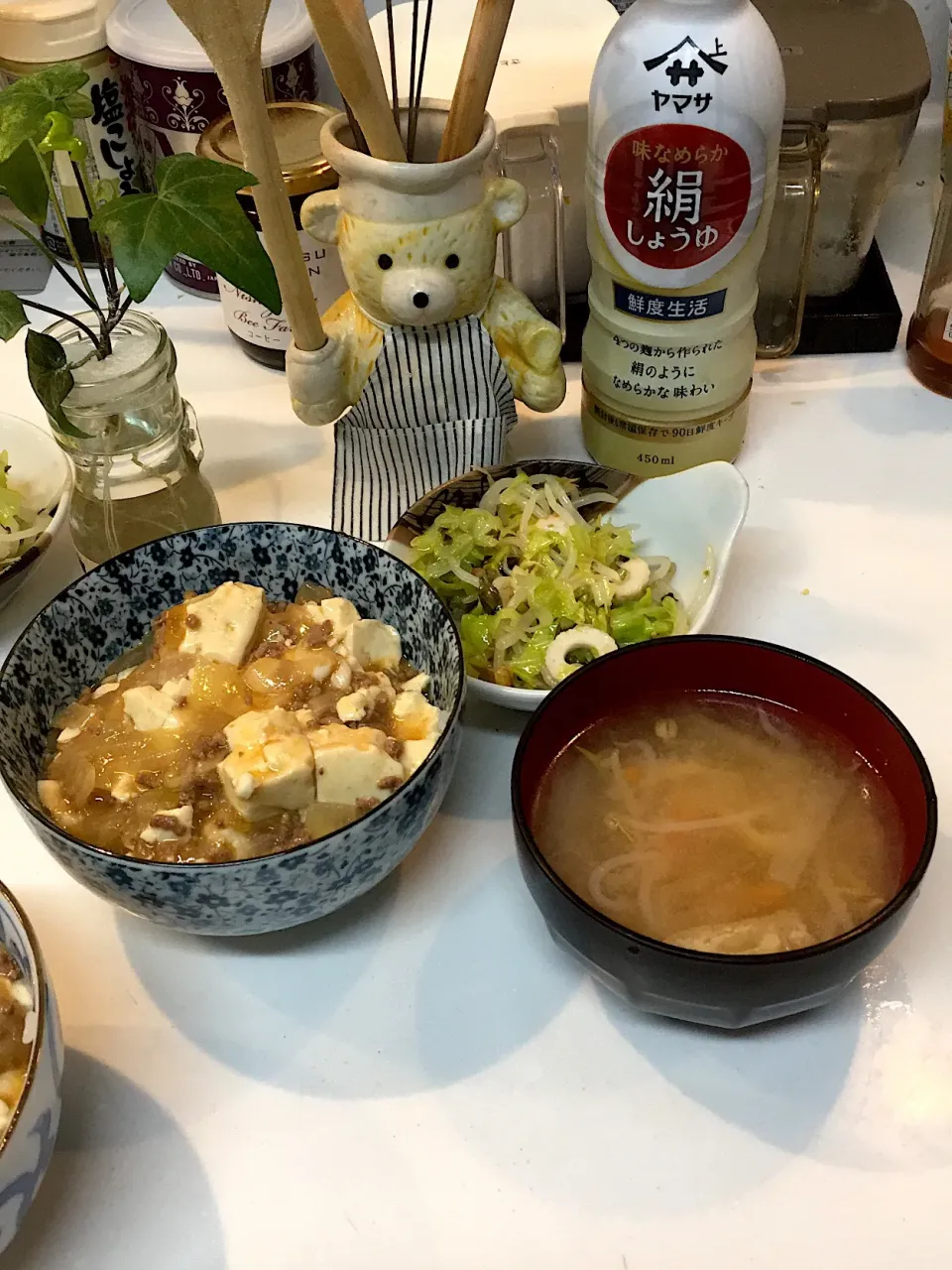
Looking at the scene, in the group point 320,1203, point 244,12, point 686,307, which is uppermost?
point 244,12

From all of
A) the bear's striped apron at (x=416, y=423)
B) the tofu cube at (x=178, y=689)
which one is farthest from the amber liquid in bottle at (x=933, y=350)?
the tofu cube at (x=178, y=689)

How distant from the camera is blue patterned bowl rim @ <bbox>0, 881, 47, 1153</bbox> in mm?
528

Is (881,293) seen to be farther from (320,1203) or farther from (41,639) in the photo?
(320,1203)

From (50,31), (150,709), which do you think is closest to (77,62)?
(50,31)

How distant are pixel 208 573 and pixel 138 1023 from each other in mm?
331

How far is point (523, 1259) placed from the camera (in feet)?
1.97

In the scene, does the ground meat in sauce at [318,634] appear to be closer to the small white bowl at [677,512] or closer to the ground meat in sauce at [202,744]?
the ground meat in sauce at [202,744]

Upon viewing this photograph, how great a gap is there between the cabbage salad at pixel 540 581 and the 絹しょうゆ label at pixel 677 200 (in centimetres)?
19

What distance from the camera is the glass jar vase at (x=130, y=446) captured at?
0.86 m

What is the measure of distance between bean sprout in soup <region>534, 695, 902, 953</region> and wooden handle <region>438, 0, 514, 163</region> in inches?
17.7

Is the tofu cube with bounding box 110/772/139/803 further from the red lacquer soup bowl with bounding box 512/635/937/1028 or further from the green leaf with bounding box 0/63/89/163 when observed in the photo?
the green leaf with bounding box 0/63/89/163

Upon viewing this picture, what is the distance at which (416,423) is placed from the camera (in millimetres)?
982

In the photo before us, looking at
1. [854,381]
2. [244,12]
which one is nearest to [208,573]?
[244,12]

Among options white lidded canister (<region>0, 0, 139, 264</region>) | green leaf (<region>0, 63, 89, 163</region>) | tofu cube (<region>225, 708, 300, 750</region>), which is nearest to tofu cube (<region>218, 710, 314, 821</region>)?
tofu cube (<region>225, 708, 300, 750</region>)
